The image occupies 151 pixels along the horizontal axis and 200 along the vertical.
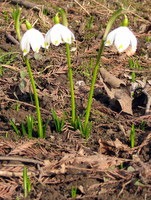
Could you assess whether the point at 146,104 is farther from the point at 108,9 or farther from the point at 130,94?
the point at 108,9

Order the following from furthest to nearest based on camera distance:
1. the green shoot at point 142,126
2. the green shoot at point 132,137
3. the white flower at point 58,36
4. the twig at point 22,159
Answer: the green shoot at point 142,126 < the green shoot at point 132,137 < the twig at point 22,159 < the white flower at point 58,36

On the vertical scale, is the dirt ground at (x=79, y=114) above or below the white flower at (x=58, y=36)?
below

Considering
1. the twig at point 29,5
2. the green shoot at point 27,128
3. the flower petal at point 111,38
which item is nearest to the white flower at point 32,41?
the flower petal at point 111,38

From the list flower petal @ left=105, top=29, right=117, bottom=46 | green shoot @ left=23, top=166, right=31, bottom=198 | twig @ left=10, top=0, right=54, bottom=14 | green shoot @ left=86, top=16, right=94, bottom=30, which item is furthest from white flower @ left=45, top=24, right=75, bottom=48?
twig @ left=10, top=0, right=54, bottom=14

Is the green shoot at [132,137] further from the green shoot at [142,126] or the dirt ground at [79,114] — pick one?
the green shoot at [142,126]

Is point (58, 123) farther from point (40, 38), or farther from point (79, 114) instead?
point (40, 38)

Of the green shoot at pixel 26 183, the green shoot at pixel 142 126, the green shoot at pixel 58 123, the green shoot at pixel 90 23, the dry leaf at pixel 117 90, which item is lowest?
the green shoot at pixel 26 183

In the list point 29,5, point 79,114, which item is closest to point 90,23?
point 29,5
